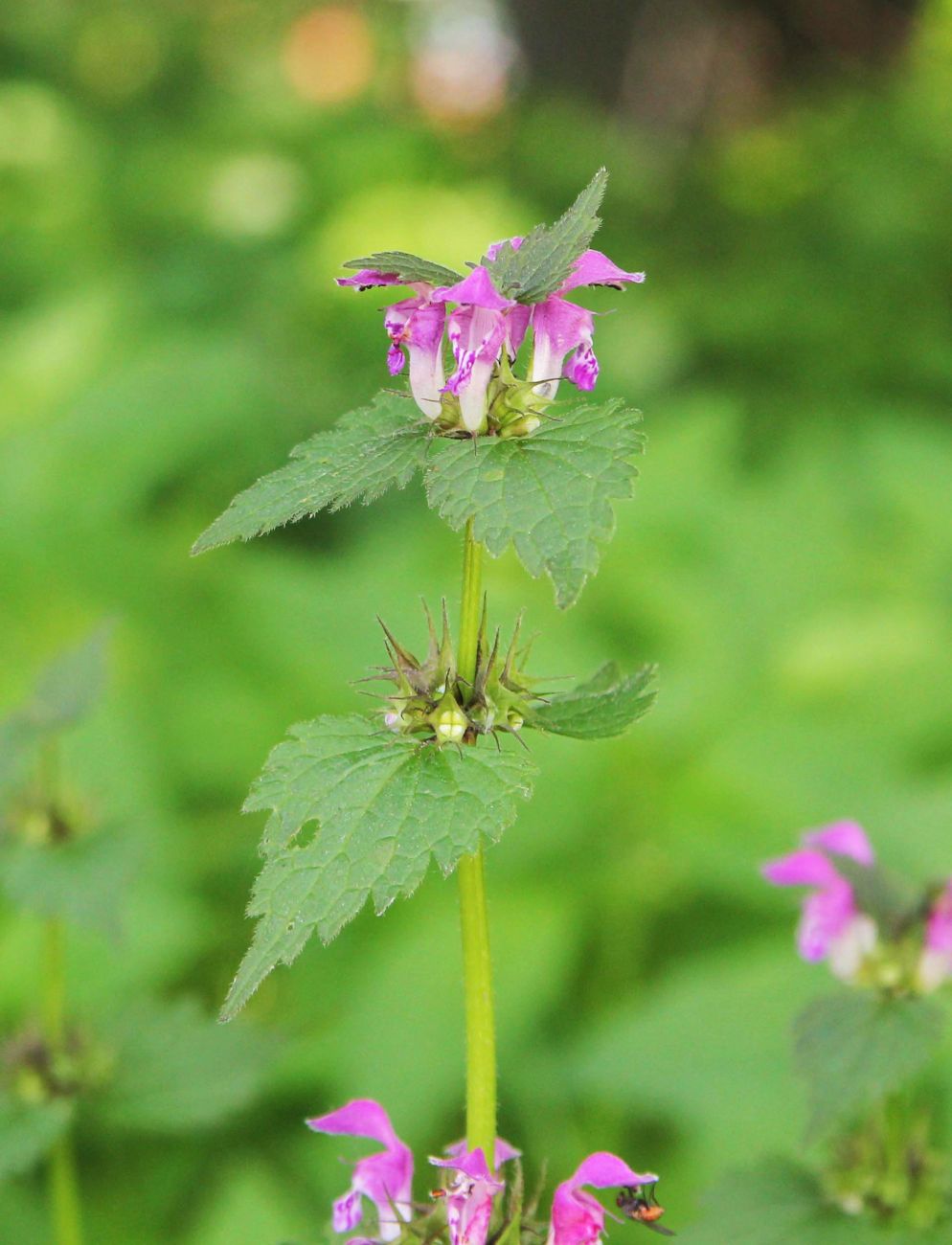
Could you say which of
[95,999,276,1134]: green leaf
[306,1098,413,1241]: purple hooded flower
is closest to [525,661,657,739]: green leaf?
[306,1098,413,1241]: purple hooded flower

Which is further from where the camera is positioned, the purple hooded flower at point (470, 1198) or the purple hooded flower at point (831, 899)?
the purple hooded flower at point (831, 899)

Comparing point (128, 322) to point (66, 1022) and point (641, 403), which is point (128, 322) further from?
point (66, 1022)

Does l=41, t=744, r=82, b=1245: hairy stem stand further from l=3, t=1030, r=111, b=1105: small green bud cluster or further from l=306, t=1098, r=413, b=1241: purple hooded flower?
l=306, t=1098, r=413, b=1241: purple hooded flower

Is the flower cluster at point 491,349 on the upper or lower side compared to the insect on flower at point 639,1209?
upper

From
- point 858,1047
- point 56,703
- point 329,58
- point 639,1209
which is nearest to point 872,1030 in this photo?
point 858,1047

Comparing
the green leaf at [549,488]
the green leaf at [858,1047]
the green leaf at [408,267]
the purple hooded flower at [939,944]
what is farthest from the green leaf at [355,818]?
the purple hooded flower at [939,944]

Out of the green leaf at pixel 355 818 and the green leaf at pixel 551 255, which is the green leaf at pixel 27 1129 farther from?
the green leaf at pixel 551 255

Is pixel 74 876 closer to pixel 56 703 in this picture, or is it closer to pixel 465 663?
pixel 56 703
